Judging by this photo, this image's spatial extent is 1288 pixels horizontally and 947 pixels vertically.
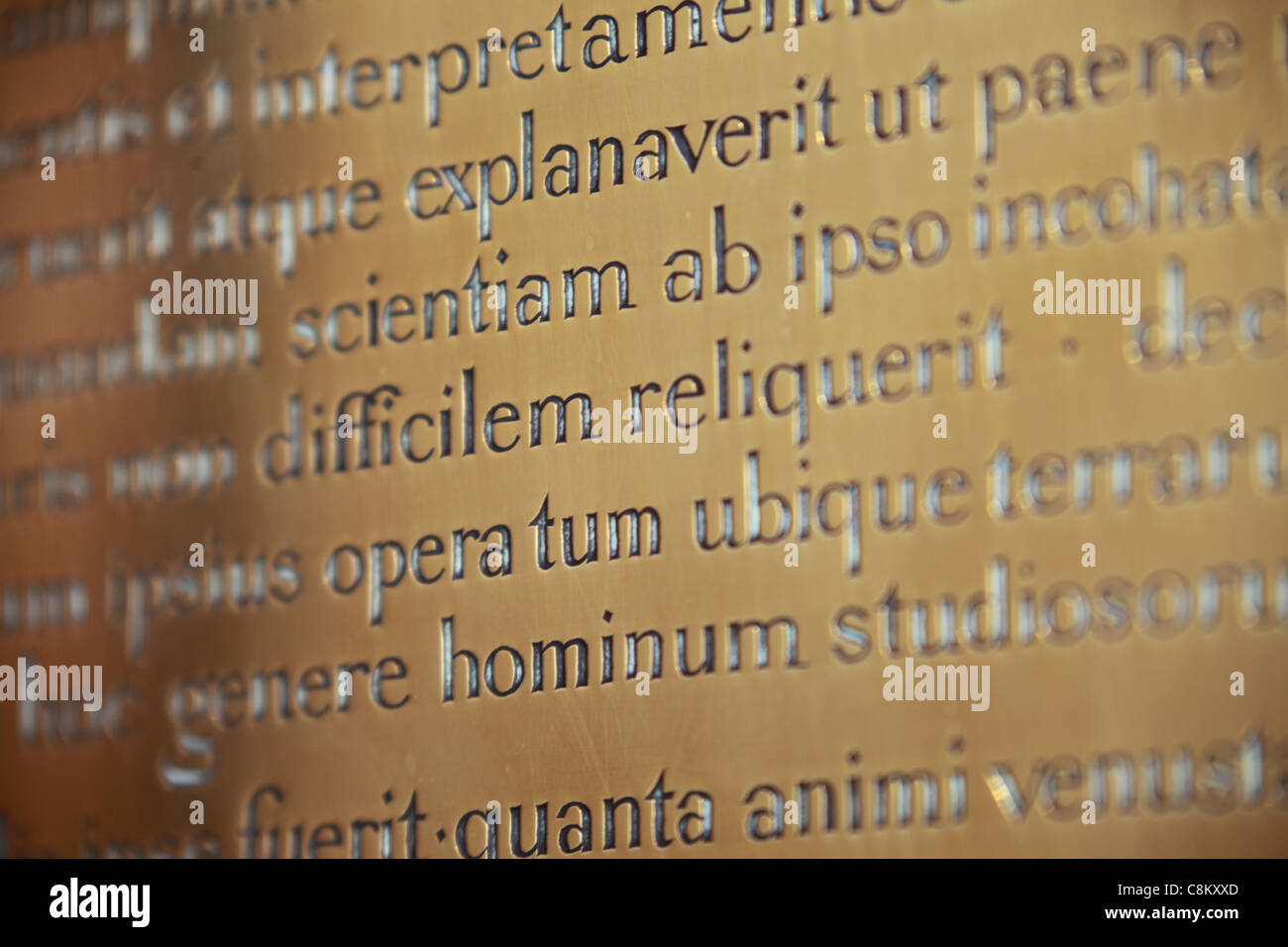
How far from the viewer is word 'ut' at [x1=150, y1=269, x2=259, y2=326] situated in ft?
1.79

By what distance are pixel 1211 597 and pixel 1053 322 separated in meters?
0.12

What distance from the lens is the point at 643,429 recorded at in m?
0.52

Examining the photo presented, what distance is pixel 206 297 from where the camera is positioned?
55 centimetres

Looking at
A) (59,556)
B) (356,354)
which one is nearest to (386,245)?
(356,354)

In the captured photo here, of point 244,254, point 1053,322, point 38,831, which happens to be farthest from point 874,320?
point 38,831

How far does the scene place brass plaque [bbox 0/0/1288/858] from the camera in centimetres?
48

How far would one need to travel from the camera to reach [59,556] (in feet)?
1.82

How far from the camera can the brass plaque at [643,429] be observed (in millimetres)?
484

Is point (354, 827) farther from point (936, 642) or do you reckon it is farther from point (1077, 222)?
point (1077, 222)

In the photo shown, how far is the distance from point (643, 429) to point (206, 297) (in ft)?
0.69

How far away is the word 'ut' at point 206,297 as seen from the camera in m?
0.55
